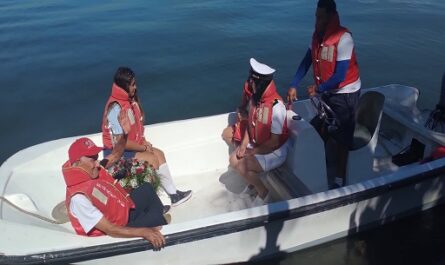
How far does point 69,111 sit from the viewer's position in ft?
22.9

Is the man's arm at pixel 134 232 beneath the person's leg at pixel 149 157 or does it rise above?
beneath

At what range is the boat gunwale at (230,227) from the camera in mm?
2977

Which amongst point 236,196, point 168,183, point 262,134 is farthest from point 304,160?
point 168,183

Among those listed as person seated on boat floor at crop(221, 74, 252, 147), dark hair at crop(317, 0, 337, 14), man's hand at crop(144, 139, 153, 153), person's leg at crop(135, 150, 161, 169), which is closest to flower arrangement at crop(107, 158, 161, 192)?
person's leg at crop(135, 150, 161, 169)

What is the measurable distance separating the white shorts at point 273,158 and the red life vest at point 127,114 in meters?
1.16

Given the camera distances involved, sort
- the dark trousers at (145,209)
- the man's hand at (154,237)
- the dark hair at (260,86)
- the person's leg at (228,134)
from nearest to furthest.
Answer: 1. the man's hand at (154,237)
2. the dark trousers at (145,209)
3. the dark hair at (260,86)
4. the person's leg at (228,134)

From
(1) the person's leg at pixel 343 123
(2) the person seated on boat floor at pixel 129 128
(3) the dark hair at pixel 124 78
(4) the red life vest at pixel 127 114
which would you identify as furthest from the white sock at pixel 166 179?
(1) the person's leg at pixel 343 123

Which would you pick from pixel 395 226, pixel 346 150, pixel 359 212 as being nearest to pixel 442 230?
pixel 395 226

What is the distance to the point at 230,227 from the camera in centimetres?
333

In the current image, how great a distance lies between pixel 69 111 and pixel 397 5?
9.12 m

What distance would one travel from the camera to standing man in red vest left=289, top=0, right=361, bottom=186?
3.80 m

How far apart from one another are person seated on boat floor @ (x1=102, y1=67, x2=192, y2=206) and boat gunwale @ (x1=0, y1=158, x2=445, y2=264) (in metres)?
1.04

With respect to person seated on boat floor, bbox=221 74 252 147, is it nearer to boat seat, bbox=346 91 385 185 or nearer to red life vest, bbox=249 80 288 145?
red life vest, bbox=249 80 288 145

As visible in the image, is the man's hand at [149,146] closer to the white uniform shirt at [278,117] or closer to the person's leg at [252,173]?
the person's leg at [252,173]
